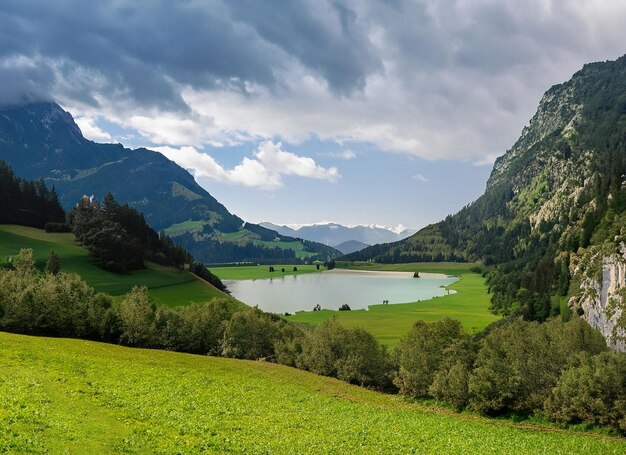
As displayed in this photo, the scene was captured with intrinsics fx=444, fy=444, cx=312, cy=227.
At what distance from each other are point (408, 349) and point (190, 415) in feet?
161

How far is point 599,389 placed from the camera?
193 feet

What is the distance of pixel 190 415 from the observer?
117 feet

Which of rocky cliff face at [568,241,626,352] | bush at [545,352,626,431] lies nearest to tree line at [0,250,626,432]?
bush at [545,352,626,431]

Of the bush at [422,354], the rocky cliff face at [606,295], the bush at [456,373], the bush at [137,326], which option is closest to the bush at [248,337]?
the bush at [137,326]

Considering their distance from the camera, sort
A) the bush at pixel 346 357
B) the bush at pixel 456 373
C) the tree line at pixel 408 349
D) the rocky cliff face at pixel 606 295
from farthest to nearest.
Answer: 1. the rocky cliff face at pixel 606 295
2. the bush at pixel 346 357
3. the bush at pixel 456 373
4. the tree line at pixel 408 349

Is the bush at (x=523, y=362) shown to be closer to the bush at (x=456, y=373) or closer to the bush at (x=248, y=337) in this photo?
the bush at (x=456, y=373)

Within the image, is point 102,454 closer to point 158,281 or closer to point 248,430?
point 248,430

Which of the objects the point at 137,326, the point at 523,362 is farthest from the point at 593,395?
the point at 137,326

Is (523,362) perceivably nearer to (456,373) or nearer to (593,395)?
(593,395)

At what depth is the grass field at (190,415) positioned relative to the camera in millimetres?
26625

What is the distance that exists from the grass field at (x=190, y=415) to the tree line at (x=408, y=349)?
5907 mm

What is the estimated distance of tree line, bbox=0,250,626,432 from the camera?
2426 inches

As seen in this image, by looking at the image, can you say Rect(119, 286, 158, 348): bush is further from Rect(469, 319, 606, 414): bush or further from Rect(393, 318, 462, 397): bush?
Rect(469, 319, 606, 414): bush

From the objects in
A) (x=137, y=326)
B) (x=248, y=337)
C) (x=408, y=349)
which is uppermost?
(x=137, y=326)
